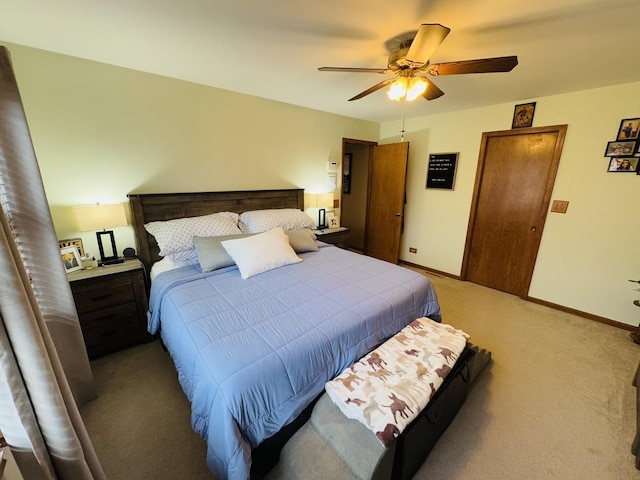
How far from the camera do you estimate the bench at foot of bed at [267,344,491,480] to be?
104 centimetres

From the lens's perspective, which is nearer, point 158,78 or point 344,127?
point 158,78

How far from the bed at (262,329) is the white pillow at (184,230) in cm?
19

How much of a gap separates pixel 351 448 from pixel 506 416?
47.4 inches

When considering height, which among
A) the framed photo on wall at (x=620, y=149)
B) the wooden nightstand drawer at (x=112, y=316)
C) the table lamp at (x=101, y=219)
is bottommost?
the wooden nightstand drawer at (x=112, y=316)

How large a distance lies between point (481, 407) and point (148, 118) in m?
3.47

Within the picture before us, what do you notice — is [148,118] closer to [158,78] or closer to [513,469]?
[158,78]

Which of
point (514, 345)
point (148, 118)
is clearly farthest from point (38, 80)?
point (514, 345)

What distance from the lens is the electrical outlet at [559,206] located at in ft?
8.89

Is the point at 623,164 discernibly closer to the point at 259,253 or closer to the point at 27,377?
the point at 259,253

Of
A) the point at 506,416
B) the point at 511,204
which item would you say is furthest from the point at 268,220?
the point at 511,204

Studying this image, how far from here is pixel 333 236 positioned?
345 cm

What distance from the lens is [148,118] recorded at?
228 cm

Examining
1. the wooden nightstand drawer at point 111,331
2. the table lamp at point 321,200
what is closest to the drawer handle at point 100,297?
the wooden nightstand drawer at point 111,331

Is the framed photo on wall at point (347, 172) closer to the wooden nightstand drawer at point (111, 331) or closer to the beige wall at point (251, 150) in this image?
the beige wall at point (251, 150)
